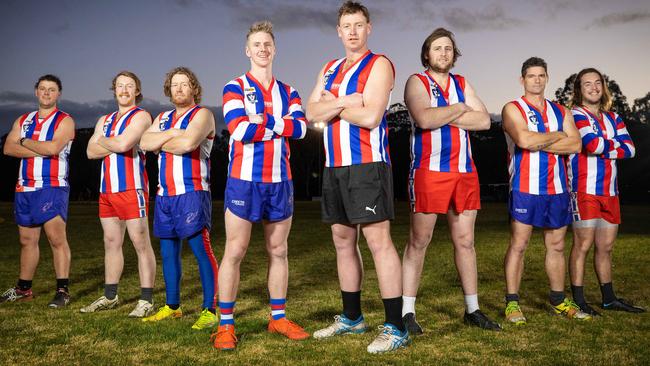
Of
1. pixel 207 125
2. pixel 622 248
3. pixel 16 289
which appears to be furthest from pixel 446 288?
pixel 622 248

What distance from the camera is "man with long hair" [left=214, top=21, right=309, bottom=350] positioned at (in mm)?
4293

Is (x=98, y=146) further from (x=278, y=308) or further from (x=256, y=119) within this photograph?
(x=278, y=308)

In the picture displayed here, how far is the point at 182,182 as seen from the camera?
5.16m

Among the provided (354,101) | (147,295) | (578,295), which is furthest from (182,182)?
(578,295)

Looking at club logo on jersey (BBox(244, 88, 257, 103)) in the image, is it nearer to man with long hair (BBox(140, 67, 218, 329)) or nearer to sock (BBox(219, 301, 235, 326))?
man with long hair (BBox(140, 67, 218, 329))

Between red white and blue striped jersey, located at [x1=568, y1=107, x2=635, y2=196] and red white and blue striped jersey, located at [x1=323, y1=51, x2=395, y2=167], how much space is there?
90.5 inches

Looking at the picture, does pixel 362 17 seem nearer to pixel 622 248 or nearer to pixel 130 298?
pixel 130 298

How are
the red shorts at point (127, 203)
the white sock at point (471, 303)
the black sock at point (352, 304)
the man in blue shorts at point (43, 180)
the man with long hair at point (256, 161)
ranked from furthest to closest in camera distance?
the man in blue shorts at point (43, 180), the red shorts at point (127, 203), the white sock at point (471, 303), the black sock at point (352, 304), the man with long hair at point (256, 161)

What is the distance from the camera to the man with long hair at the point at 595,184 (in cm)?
550

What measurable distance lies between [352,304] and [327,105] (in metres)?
1.55

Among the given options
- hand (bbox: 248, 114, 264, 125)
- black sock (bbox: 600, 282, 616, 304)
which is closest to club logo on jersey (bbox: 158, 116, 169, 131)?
hand (bbox: 248, 114, 264, 125)

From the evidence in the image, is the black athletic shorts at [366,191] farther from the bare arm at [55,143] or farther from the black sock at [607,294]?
the bare arm at [55,143]

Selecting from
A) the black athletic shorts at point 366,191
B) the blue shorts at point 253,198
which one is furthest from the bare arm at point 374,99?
the blue shorts at point 253,198

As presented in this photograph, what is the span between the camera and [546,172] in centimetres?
509
